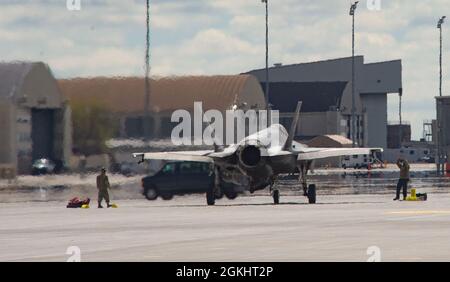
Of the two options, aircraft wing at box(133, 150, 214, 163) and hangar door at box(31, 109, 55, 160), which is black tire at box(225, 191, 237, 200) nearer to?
aircraft wing at box(133, 150, 214, 163)

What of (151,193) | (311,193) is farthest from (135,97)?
(311,193)

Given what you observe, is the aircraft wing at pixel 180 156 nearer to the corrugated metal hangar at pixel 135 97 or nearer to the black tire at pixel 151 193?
the black tire at pixel 151 193

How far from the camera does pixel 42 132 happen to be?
191 ft

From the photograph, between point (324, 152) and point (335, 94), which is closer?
point (324, 152)

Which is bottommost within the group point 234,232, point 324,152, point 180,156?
point 234,232

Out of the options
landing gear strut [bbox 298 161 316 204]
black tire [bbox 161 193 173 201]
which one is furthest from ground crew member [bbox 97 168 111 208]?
black tire [bbox 161 193 173 201]

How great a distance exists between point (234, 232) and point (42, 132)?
2906cm

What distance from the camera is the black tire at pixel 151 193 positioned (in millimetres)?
56688

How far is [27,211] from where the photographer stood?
4553 centimetres

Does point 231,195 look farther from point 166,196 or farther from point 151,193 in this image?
point 151,193

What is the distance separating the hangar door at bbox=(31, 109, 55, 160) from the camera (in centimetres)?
5662

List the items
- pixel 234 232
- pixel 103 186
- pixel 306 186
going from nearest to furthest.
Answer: pixel 234 232 < pixel 103 186 < pixel 306 186
